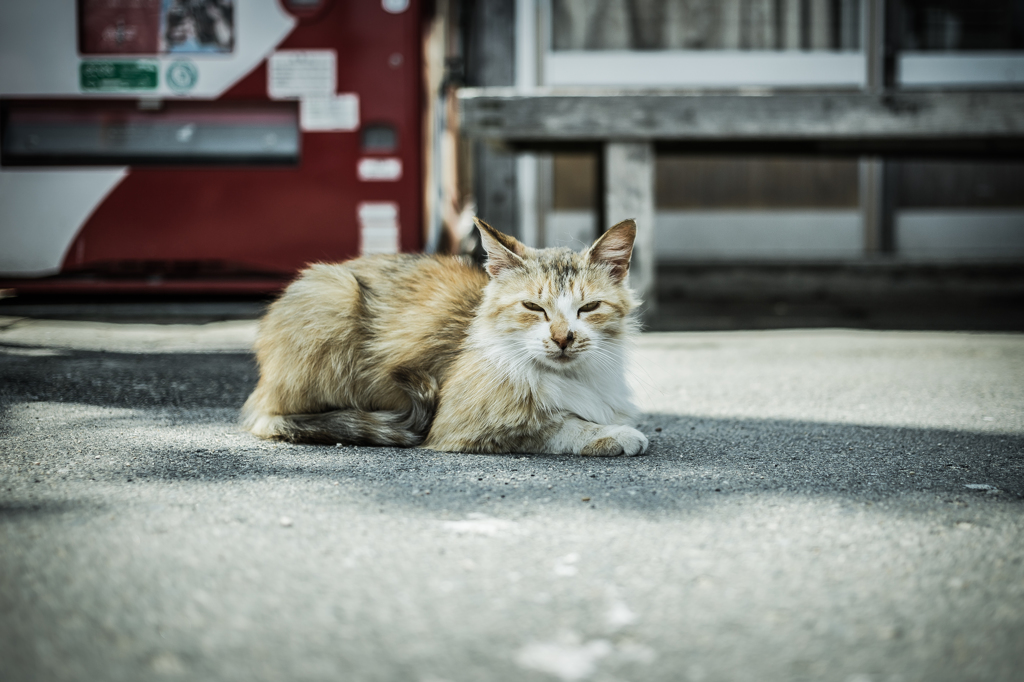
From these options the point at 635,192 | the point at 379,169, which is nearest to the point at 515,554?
the point at 635,192

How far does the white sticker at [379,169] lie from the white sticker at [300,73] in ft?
1.73

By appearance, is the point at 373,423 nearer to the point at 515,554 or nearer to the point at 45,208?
the point at 515,554

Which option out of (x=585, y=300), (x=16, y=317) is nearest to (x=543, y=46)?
(x=16, y=317)

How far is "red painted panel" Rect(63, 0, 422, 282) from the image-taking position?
16.8 feet

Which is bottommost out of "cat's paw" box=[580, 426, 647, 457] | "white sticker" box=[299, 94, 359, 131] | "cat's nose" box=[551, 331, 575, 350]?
"cat's paw" box=[580, 426, 647, 457]

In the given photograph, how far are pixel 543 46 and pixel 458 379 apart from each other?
5.27m

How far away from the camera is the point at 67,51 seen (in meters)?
5.00

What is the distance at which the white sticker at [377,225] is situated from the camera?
5.23m

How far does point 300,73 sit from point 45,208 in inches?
72.4

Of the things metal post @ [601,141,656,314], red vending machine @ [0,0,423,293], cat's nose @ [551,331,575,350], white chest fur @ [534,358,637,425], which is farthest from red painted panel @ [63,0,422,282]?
cat's nose @ [551,331,575,350]

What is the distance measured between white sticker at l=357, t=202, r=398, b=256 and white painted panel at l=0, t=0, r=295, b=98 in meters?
1.14

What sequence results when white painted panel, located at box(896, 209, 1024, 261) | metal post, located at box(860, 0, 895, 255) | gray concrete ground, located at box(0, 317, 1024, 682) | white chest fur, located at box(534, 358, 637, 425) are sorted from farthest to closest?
white painted panel, located at box(896, 209, 1024, 261) → metal post, located at box(860, 0, 895, 255) → white chest fur, located at box(534, 358, 637, 425) → gray concrete ground, located at box(0, 317, 1024, 682)

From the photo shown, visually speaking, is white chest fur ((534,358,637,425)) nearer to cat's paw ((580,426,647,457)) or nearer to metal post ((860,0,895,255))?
cat's paw ((580,426,647,457))

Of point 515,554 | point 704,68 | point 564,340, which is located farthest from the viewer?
point 704,68
